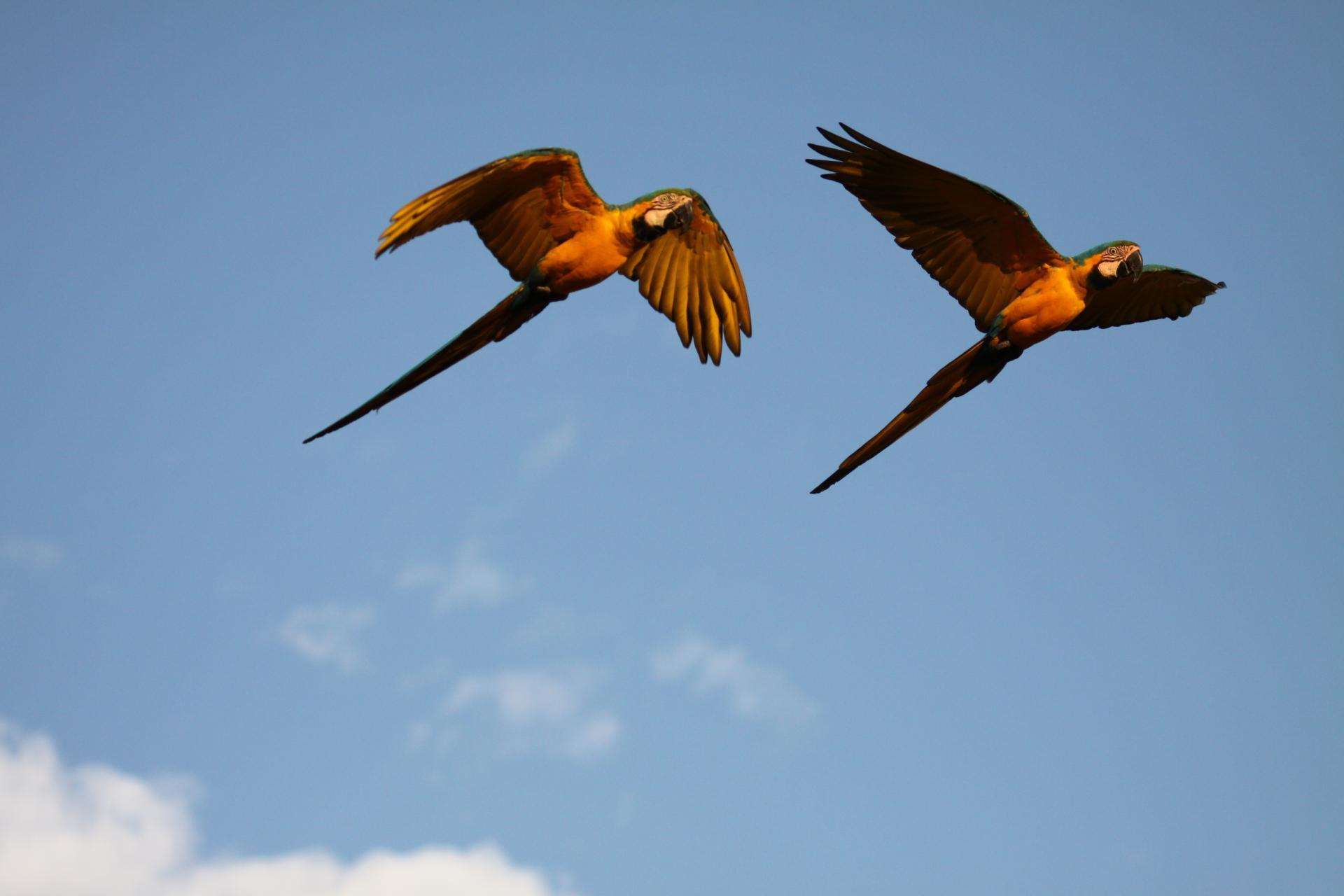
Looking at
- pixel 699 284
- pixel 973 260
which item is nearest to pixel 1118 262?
pixel 973 260

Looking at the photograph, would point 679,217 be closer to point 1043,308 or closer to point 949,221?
point 949,221

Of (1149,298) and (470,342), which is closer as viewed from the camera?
(470,342)

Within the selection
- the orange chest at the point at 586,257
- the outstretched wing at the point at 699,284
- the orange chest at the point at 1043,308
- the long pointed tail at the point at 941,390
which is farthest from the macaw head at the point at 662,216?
the orange chest at the point at 1043,308

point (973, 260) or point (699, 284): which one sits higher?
point (699, 284)

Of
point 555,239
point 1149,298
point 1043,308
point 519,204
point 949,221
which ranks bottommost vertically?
point 1043,308

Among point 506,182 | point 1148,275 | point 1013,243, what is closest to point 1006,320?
point 1013,243

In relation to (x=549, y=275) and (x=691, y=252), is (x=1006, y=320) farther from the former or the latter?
(x=549, y=275)

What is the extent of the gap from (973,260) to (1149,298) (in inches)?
54.6

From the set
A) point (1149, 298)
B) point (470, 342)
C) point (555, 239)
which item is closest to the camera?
point (470, 342)

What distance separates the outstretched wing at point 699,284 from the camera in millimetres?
9758

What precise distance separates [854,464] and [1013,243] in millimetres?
1772

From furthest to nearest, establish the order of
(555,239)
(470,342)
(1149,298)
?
(1149,298) < (555,239) < (470,342)

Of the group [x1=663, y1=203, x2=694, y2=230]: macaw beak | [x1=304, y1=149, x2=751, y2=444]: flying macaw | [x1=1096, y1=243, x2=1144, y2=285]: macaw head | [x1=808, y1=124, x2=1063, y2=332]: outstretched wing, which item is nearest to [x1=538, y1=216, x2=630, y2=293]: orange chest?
[x1=304, y1=149, x2=751, y2=444]: flying macaw

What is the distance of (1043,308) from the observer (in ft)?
29.8
